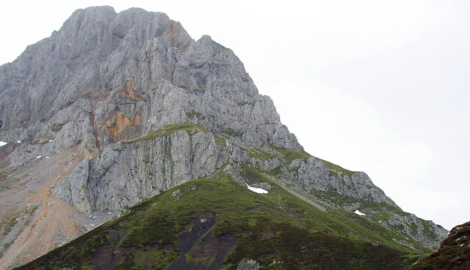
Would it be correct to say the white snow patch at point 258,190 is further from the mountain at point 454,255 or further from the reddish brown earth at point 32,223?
the mountain at point 454,255

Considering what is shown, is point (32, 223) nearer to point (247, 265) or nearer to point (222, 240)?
point (222, 240)

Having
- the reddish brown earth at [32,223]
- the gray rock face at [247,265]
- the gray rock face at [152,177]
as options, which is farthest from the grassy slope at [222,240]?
the reddish brown earth at [32,223]

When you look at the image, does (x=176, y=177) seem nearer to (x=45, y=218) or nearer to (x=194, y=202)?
(x=194, y=202)

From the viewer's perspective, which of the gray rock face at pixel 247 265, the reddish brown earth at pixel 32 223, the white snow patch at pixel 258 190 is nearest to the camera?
the gray rock face at pixel 247 265

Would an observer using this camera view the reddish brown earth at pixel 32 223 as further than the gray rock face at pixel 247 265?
Yes

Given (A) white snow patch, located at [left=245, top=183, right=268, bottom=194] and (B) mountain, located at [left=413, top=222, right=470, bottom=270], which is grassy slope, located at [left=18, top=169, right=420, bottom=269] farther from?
(B) mountain, located at [left=413, top=222, right=470, bottom=270]

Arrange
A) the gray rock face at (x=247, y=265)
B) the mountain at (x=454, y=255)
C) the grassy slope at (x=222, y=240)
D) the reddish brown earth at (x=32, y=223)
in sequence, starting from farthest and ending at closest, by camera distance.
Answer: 1. the reddish brown earth at (x=32, y=223)
2. the gray rock face at (x=247, y=265)
3. the grassy slope at (x=222, y=240)
4. the mountain at (x=454, y=255)

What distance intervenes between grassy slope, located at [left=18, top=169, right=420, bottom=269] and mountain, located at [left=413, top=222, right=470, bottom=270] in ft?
114

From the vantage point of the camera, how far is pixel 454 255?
40406 mm

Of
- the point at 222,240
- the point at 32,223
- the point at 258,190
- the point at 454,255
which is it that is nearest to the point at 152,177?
the point at 258,190

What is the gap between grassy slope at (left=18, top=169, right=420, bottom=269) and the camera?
9300 centimetres

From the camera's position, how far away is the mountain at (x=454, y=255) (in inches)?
1497

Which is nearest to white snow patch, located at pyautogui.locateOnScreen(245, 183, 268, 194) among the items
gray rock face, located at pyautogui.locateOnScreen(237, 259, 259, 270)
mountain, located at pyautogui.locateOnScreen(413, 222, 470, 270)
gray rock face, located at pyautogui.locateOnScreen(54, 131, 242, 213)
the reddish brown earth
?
gray rock face, located at pyautogui.locateOnScreen(54, 131, 242, 213)

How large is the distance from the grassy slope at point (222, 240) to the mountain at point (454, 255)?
34.9 meters
